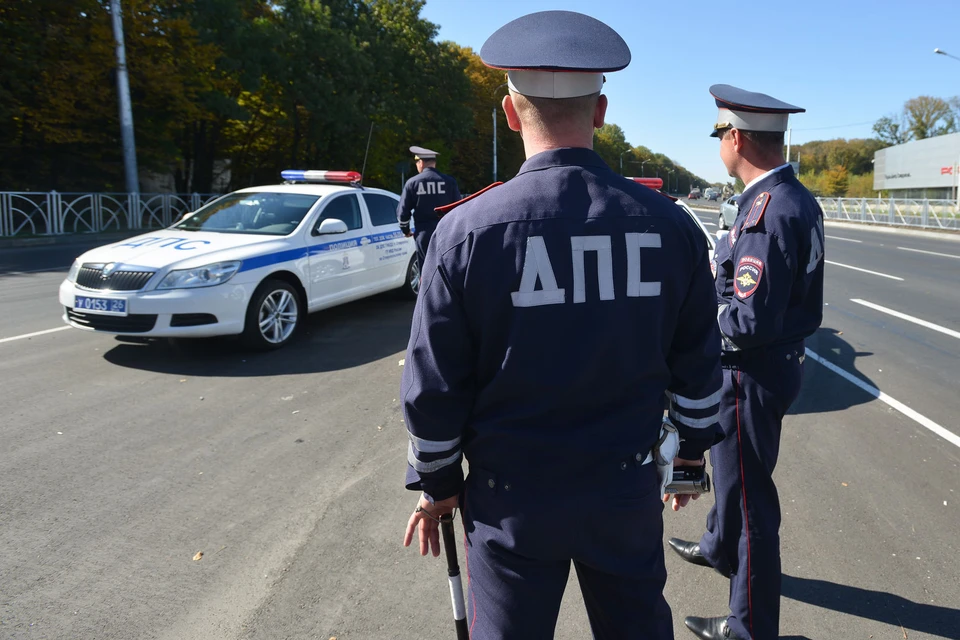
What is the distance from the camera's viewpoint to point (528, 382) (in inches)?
66.1

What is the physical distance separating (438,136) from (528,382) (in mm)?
44972

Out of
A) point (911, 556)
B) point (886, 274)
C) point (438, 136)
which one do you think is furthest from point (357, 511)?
point (438, 136)

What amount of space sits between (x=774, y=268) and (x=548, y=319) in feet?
4.05

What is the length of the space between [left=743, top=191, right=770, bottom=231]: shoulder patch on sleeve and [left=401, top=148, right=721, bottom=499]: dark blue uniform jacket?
36.2 inches

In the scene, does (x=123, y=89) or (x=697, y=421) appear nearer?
(x=697, y=421)

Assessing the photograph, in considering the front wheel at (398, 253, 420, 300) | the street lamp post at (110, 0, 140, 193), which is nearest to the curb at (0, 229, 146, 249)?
the street lamp post at (110, 0, 140, 193)

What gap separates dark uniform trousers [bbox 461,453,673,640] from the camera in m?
1.69

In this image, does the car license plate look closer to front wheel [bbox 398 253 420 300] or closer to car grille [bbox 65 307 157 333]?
car grille [bbox 65 307 157 333]

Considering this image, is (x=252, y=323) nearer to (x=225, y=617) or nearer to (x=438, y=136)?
(x=225, y=617)

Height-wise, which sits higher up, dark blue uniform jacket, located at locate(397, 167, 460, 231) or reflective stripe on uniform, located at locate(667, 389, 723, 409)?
dark blue uniform jacket, located at locate(397, 167, 460, 231)

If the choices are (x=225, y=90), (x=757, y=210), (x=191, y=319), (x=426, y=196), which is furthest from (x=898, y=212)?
(x=757, y=210)

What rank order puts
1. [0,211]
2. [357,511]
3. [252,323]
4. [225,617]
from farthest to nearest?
1. [0,211]
2. [252,323]
3. [357,511]
4. [225,617]

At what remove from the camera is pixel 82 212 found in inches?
800

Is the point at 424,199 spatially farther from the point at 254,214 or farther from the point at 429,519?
the point at 429,519
